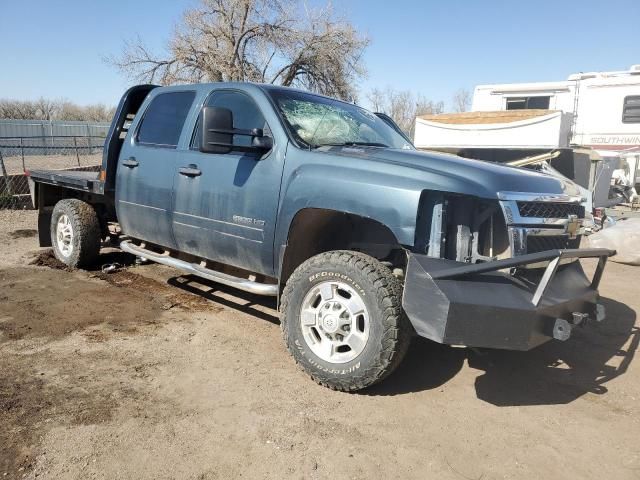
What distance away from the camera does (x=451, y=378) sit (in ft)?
12.3

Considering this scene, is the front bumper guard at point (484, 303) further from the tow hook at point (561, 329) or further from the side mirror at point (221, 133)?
the side mirror at point (221, 133)

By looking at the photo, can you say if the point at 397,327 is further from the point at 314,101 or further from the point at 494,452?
the point at 314,101

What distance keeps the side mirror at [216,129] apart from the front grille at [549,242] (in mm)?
2159

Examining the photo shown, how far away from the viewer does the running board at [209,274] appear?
3939 millimetres

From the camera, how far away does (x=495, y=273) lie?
309cm

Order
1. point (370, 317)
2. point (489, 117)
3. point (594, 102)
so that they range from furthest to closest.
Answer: point (594, 102) → point (489, 117) → point (370, 317)

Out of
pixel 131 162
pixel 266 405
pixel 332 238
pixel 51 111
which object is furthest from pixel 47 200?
pixel 51 111

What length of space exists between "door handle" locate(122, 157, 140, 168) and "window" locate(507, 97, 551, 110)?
491 inches

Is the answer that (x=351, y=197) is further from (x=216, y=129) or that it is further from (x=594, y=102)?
(x=594, y=102)

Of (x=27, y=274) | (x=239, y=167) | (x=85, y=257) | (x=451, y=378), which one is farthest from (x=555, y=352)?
(x=27, y=274)

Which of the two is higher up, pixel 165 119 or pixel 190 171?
pixel 165 119

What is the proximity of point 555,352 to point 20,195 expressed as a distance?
35.1ft

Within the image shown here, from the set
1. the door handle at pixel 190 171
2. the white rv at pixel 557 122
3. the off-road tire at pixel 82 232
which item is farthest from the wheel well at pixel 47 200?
the white rv at pixel 557 122

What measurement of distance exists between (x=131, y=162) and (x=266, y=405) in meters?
3.01
